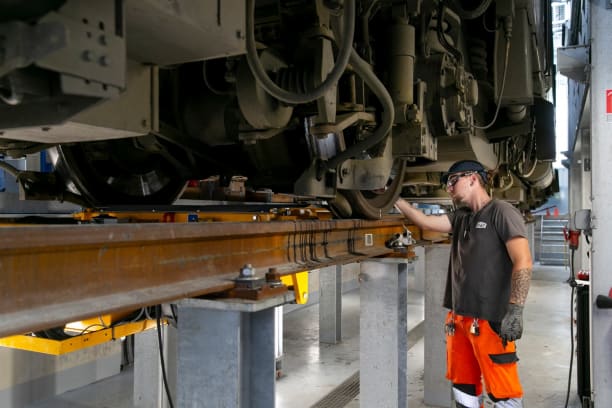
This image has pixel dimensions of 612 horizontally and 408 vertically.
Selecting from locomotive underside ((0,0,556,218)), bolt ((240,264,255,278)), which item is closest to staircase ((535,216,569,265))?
locomotive underside ((0,0,556,218))

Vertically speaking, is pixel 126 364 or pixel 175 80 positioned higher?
pixel 175 80

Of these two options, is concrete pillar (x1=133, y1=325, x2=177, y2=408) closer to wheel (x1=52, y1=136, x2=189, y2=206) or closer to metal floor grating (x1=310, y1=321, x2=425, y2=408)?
wheel (x1=52, y1=136, x2=189, y2=206)

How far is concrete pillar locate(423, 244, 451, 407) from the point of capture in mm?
4953

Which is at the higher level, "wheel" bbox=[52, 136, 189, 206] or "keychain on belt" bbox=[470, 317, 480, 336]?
"wheel" bbox=[52, 136, 189, 206]

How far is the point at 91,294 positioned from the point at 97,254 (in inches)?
4.0

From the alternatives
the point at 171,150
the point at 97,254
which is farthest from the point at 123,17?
the point at 171,150

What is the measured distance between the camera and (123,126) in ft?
5.32

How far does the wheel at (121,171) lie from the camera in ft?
10.1

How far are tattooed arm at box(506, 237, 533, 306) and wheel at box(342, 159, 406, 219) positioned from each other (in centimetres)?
82

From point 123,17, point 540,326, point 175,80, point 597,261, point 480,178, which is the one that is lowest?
point 540,326

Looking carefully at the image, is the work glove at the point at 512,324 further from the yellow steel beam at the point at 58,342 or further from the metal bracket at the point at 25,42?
the metal bracket at the point at 25,42

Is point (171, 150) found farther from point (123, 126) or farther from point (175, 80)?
point (123, 126)

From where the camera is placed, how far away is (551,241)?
18.1 metres

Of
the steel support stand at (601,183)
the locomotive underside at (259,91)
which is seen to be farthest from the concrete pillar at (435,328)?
the steel support stand at (601,183)
